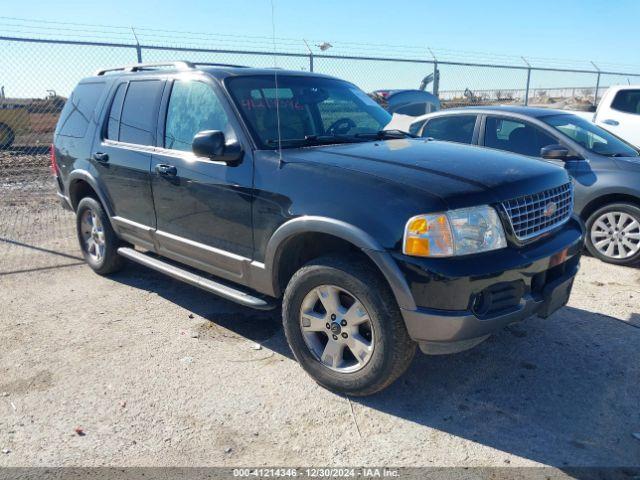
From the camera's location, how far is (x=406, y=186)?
2.97 m

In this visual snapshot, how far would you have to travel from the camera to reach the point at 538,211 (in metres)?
3.28

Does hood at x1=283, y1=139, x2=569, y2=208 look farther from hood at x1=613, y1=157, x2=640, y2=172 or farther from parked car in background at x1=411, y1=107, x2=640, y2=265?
hood at x1=613, y1=157, x2=640, y2=172

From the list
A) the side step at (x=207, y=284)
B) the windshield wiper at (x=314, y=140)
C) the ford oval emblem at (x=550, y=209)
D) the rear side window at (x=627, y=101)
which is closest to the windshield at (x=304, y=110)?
the windshield wiper at (x=314, y=140)

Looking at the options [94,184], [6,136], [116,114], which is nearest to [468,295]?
[116,114]

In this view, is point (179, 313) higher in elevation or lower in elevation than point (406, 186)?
lower

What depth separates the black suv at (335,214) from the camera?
2.88m

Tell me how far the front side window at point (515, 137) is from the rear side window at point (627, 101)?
404 centimetres

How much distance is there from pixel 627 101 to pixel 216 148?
816 cm

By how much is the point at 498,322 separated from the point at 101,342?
9.28 ft

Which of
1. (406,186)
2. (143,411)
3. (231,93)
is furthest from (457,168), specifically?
(143,411)

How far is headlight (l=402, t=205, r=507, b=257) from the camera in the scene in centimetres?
283

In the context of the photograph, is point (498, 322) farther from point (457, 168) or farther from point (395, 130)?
point (395, 130)

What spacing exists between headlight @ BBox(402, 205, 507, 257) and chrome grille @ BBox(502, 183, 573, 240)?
25 cm

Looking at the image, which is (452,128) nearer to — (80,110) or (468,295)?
(80,110)
